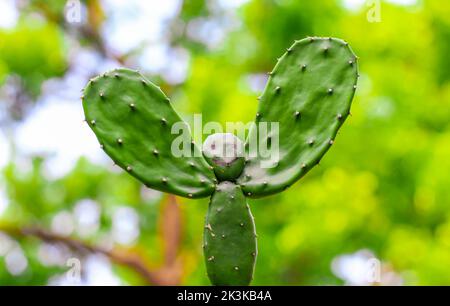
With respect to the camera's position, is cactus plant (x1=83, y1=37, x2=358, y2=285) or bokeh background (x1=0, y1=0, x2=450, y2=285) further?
bokeh background (x1=0, y1=0, x2=450, y2=285)

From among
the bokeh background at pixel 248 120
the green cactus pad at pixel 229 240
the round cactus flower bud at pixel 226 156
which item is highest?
the bokeh background at pixel 248 120

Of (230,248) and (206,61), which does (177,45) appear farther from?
(230,248)

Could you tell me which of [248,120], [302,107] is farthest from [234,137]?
[248,120]

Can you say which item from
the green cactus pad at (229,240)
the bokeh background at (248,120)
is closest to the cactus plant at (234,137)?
the green cactus pad at (229,240)

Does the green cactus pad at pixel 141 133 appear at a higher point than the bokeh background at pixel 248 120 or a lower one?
lower

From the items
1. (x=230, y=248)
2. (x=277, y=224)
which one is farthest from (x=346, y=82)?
(x=277, y=224)

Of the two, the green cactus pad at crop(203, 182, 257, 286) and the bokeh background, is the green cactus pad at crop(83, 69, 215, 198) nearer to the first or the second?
the green cactus pad at crop(203, 182, 257, 286)

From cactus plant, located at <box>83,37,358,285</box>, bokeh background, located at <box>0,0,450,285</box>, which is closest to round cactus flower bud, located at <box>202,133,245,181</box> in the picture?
cactus plant, located at <box>83,37,358,285</box>

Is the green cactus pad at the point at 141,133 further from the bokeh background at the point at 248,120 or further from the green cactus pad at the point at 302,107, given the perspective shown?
the bokeh background at the point at 248,120
